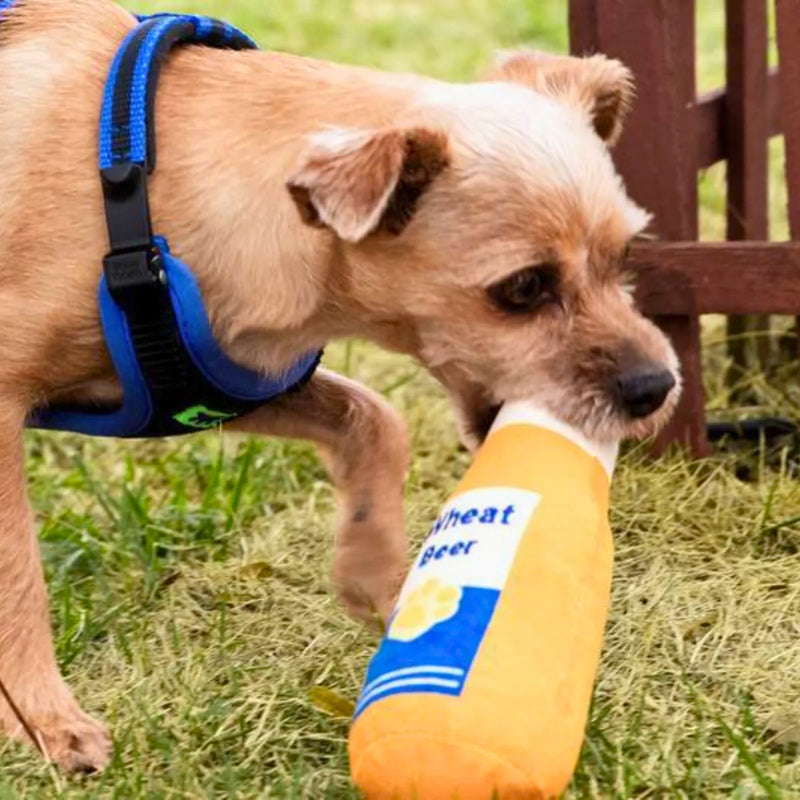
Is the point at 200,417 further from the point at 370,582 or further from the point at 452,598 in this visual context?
the point at 452,598

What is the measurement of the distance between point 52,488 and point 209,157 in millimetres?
1693

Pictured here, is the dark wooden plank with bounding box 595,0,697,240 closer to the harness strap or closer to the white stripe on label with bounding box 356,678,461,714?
the harness strap

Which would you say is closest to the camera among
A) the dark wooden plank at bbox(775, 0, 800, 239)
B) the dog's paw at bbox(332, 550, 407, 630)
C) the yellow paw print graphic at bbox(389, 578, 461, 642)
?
the yellow paw print graphic at bbox(389, 578, 461, 642)

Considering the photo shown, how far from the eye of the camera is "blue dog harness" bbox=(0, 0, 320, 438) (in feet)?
10.6

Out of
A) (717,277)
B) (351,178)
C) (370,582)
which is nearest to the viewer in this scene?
(351,178)

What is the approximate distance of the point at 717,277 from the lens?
14.3 feet

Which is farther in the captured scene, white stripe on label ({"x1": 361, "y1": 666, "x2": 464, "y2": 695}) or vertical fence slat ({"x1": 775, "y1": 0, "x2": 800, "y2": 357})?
vertical fence slat ({"x1": 775, "y1": 0, "x2": 800, "y2": 357})

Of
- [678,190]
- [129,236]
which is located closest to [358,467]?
[129,236]

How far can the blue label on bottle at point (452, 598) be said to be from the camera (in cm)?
270

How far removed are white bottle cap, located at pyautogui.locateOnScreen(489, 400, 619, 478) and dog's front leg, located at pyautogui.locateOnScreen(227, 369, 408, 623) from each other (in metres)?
0.70

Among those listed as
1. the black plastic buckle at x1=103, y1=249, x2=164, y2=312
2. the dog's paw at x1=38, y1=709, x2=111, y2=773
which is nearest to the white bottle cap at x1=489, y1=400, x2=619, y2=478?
the black plastic buckle at x1=103, y1=249, x2=164, y2=312

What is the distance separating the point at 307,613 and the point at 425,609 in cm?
118

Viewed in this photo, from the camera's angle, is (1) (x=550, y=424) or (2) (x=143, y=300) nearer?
(1) (x=550, y=424)

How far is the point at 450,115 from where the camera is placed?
327 cm
